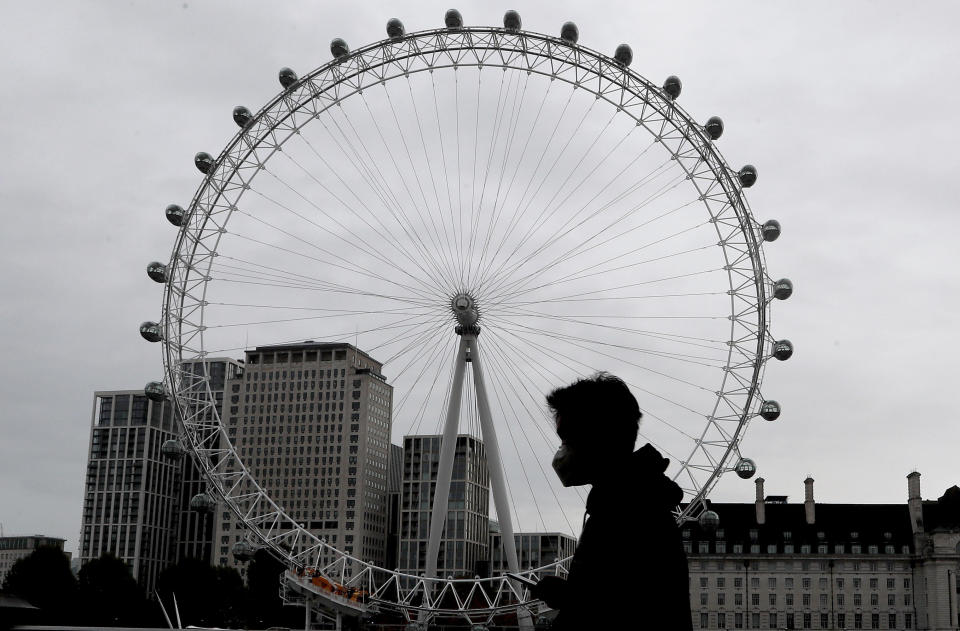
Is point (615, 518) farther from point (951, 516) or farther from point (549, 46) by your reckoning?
point (951, 516)

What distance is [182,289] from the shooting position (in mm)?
39812

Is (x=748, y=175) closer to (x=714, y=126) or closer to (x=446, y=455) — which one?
(x=714, y=126)

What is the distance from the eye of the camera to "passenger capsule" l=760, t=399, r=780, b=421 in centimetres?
3872

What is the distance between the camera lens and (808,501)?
118250 millimetres

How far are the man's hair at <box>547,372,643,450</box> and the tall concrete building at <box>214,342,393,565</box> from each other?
589 feet

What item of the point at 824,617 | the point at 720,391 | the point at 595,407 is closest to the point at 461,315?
the point at 720,391

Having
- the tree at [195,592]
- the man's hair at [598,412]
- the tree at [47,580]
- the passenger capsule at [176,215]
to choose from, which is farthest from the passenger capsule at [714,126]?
the tree at [195,592]

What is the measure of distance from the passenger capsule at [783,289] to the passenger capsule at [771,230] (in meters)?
1.61

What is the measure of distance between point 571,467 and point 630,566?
523 mm

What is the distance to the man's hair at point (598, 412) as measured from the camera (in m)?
3.82

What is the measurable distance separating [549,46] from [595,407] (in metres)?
37.5

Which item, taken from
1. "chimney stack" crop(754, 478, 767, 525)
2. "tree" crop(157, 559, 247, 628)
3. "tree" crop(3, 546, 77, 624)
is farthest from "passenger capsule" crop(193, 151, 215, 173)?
"chimney stack" crop(754, 478, 767, 525)

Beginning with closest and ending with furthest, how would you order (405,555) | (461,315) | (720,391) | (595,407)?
(595,407) → (461,315) → (720,391) → (405,555)

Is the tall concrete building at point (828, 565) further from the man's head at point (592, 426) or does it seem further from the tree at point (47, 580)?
the man's head at point (592, 426)
